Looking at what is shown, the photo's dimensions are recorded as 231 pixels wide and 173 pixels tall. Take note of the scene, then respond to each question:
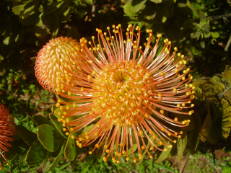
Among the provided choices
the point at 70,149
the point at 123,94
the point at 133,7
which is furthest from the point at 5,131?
the point at 133,7

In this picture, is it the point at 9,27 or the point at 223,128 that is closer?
the point at 223,128

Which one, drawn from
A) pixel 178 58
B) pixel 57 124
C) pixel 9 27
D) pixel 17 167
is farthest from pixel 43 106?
pixel 178 58

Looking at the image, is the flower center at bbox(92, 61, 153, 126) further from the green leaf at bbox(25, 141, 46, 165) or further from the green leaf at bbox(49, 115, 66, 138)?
the green leaf at bbox(25, 141, 46, 165)

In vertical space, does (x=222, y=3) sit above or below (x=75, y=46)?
above

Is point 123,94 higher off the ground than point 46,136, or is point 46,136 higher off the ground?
point 123,94

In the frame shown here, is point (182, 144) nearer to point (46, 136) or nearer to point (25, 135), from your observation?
point (46, 136)

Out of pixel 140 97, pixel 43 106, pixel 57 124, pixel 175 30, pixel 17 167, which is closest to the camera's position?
pixel 140 97

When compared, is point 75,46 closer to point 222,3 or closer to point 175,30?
point 175,30

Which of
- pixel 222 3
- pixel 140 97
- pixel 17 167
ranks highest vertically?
pixel 222 3

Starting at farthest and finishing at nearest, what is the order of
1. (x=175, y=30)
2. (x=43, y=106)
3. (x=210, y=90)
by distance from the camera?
(x=43, y=106)
(x=175, y=30)
(x=210, y=90)
